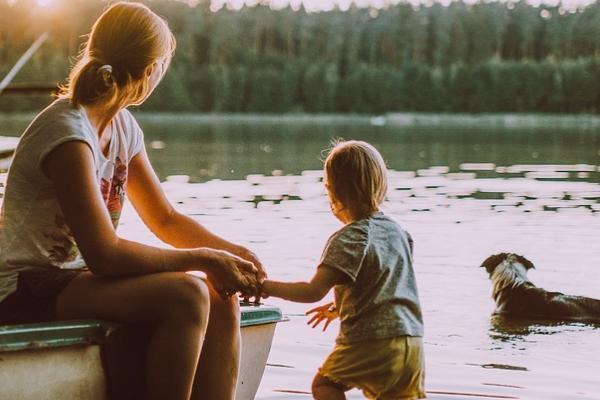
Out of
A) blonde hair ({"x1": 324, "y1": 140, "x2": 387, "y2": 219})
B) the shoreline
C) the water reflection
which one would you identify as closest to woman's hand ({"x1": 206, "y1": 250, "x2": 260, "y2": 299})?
blonde hair ({"x1": 324, "y1": 140, "x2": 387, "y2": 219})

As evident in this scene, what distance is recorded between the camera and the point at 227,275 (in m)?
3.26

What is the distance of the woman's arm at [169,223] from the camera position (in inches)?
149

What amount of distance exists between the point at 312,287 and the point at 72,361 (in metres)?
0.76

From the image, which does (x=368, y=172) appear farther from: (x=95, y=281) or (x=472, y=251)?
(x=472, y=251)

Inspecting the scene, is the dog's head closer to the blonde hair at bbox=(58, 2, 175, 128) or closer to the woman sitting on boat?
the woman sitting on boat

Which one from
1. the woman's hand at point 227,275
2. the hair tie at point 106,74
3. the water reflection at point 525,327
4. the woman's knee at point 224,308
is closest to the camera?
the hair tie at point 106,74

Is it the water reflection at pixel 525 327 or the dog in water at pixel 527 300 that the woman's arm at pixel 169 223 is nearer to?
the water reflection at pixel 525 327

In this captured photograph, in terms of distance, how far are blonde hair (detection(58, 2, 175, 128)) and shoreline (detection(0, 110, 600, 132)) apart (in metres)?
72.0

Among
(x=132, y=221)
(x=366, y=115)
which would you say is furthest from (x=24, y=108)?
(x=132, y=221)

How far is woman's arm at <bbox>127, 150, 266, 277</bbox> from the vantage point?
12.4 ft

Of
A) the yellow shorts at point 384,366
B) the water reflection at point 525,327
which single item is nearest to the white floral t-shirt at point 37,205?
the yellow shorts at point 384,366

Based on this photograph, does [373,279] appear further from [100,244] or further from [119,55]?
[119,55]

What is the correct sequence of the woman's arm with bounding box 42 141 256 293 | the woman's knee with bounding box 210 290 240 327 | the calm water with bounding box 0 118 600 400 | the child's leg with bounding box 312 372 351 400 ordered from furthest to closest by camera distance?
the calm water with bounding box 0 118 600 400 → the child's leg with bounding box 312 372 351 400 → the woman's knee with bounding box 210 290 240 327 → the woman's arm with bounding box 42 141 256 293

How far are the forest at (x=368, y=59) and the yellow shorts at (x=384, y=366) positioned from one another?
251 ft
